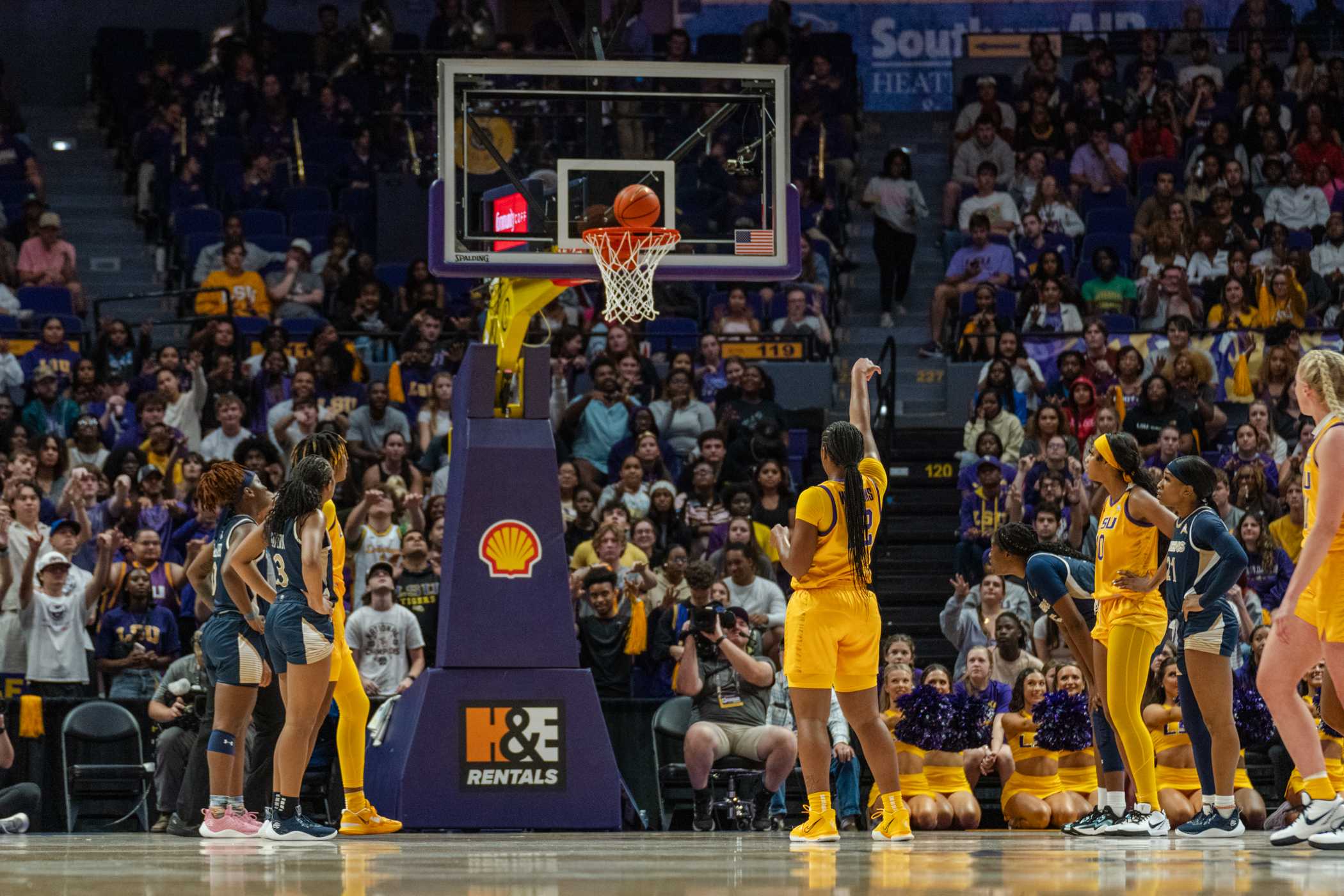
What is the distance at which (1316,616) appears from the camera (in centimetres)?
744

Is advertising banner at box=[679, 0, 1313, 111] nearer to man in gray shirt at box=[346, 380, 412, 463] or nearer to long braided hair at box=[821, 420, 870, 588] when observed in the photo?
man in gray shirt at box=[346, 380, 412, 463]

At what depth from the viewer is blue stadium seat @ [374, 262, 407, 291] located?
20.0 m

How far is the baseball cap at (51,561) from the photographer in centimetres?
1323

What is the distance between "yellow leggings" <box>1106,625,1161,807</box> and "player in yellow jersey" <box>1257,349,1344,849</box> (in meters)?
1.47

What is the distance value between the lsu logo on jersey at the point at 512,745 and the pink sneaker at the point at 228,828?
188 centimetres

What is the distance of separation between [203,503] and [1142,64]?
16248 mm

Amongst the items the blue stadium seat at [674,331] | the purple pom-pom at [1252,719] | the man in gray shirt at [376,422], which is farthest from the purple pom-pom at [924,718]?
the blue stadium seat at [674,331]

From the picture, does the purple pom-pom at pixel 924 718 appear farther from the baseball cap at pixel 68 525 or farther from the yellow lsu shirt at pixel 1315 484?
the baseball cap at pixel 68 525

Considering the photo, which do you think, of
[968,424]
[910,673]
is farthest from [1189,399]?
[910,673]

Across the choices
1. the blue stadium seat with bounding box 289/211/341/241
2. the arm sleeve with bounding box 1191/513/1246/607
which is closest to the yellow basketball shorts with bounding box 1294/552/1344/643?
the arm sleeve with bounding box 1191/513/1246/607

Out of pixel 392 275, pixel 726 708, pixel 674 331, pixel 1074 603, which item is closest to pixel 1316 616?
pixel 1074 603

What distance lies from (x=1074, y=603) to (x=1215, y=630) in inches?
46.9

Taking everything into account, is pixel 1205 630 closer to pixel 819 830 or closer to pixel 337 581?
pixel 819 830

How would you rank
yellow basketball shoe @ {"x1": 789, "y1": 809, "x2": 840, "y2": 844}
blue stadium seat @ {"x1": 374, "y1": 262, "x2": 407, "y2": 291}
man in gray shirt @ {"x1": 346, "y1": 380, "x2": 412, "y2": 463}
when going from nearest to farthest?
yellow basketball shoe @ {"x1": 789, "y1": 809, "x2": 840, "y2": 844}, man in gray shirt @ {"x1": 346, "y1": 380, "x2": 412, "y2": 463}, blue stadium seat @ {"x1": 374, "y1": 262, "x2": 407, "y2": 291}
